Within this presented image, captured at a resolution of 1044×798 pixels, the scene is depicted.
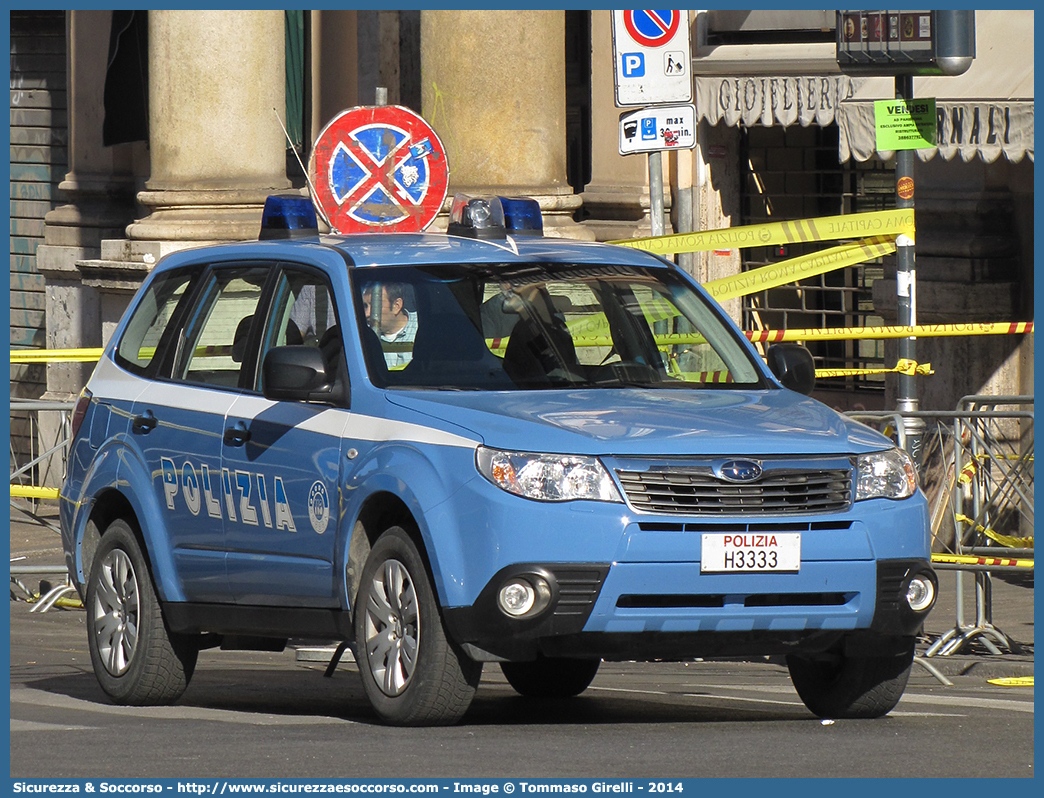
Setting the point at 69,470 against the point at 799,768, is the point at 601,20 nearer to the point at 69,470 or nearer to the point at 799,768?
the point at 69,470

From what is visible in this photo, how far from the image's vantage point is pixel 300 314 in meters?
8.53

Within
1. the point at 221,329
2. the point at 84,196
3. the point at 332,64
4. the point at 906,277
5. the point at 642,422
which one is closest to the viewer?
the point at 642,422

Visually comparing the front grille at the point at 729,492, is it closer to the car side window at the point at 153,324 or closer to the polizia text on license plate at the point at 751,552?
the polizia text on license plate at the point at 751,552

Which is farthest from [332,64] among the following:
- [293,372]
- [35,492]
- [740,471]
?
[740,471]

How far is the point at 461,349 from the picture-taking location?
810 cm

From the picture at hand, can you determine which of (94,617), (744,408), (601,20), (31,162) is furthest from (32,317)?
(744,408)

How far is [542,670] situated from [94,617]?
1841mm

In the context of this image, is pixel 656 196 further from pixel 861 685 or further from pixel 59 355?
pixel 861 685

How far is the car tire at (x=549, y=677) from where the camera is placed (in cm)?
923

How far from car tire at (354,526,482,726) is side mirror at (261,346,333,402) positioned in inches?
25.6

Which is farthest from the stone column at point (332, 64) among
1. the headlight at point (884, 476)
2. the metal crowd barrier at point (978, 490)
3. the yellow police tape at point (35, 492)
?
the headlight at point (884, 476)

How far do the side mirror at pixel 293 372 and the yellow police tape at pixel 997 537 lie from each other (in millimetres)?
4544

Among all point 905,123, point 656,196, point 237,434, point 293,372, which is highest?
point 905,123

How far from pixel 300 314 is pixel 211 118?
31.6 feet
